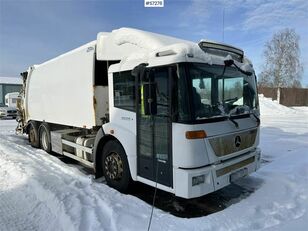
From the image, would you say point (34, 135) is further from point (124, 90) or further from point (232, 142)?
point (232, 142)

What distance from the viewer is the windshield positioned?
434 cm

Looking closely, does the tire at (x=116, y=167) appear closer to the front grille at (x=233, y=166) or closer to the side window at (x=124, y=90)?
the side window at (x=124, y=90)

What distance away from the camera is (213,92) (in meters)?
4.70

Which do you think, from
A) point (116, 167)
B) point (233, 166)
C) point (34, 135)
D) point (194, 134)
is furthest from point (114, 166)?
point (34, 135)

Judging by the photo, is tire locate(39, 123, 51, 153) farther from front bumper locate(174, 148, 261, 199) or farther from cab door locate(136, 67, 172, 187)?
front bumper locate(174, 148, 261, 199)

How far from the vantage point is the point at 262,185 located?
587 centimetres

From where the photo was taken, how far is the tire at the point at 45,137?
9.45 meters

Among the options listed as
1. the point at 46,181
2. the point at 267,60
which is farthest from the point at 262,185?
the point at 267,60

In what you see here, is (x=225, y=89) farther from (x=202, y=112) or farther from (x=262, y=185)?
(x=262, y=185)

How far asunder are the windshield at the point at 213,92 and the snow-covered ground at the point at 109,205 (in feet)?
5.01

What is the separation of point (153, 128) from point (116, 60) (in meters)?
1.92

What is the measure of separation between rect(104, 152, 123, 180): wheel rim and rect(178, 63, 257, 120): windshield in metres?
1.87

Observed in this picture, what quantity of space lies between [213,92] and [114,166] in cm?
243

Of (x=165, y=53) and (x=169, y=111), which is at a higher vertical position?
(x=165, y=53)
